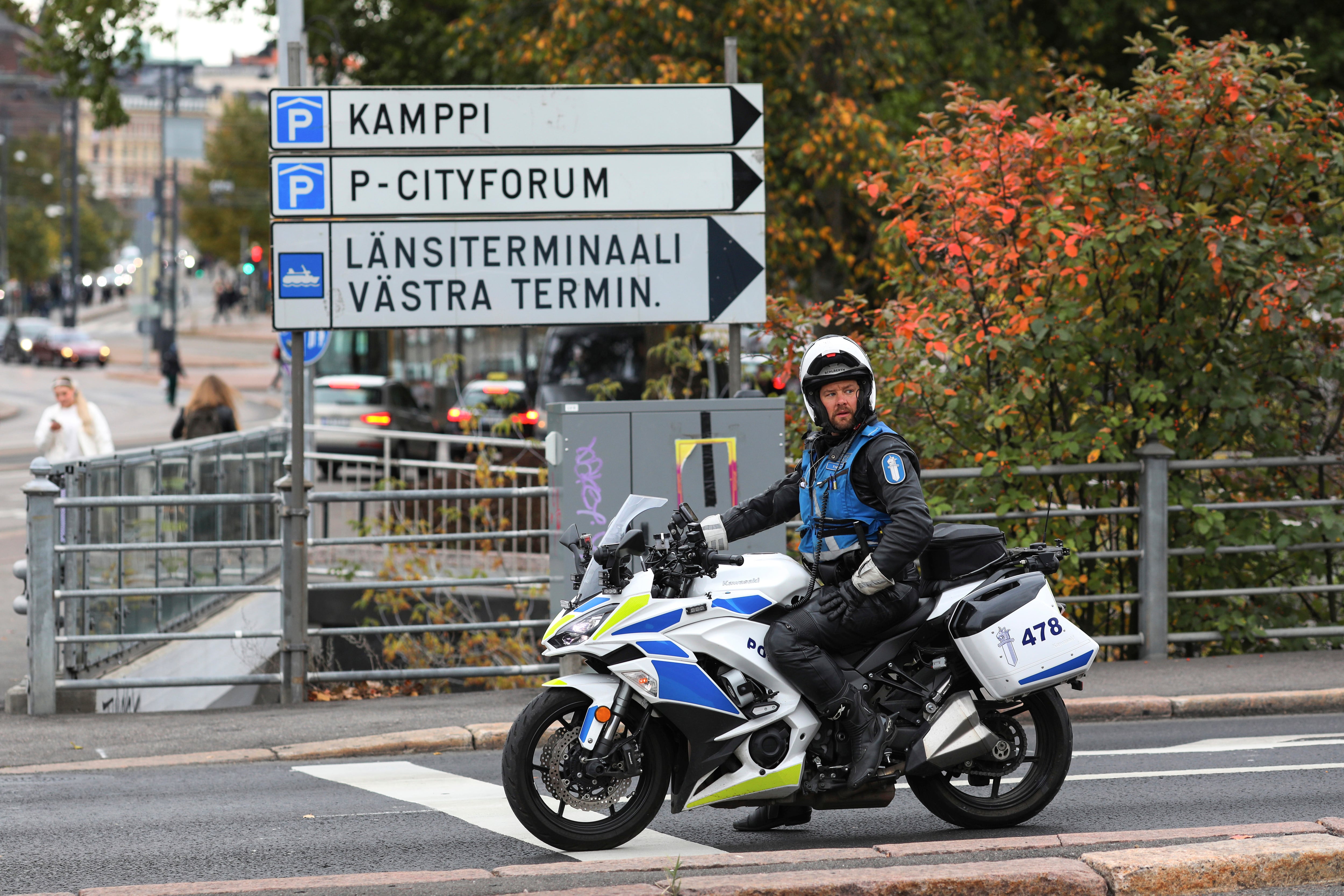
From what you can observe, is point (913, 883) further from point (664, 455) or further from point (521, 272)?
point (521, 272)

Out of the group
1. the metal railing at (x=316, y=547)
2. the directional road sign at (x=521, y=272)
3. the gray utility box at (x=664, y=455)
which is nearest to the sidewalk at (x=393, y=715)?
the metal railing at (x=316, y=547)

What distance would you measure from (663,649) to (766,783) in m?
0.58

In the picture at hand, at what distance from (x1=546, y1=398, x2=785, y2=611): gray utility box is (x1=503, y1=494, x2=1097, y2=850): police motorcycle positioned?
2834mm

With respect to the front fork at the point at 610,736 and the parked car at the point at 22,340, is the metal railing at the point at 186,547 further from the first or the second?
the parked car at the point at 22,340

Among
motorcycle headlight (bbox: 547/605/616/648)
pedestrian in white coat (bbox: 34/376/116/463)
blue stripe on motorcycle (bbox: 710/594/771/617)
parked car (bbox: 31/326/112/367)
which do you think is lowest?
motorcycle headlight (bbox: 547/605/616/648)

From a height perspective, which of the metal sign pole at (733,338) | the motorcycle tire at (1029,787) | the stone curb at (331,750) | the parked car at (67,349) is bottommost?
the stone curb at (331,750)

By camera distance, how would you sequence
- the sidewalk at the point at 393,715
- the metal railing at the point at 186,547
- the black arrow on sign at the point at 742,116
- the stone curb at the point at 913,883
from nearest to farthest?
the stone curb at the point at 913,883, the sidewalk at the point at 393,715, the metal railing at the point at 186,547, the black arrow on sign at the point at 742,116

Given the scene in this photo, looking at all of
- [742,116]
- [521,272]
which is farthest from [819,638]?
[742,116]

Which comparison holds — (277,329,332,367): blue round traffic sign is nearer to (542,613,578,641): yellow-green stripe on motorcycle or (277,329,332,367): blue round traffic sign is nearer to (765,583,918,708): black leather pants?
(542,613,578,641): yellow-green stripe on motorcycle

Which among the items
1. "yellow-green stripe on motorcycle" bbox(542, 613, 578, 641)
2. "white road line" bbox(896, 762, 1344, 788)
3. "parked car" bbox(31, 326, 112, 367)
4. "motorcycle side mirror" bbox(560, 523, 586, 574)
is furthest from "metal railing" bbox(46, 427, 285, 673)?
"parked car" bbox(31, 326, 112, 367)

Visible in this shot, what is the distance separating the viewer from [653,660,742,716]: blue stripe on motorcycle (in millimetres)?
5176

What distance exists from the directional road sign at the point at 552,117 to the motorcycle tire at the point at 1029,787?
432 centimetres

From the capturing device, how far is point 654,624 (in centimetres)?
521

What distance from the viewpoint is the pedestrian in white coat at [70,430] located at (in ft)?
45.0
